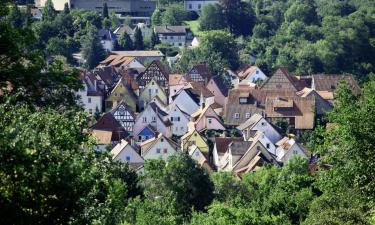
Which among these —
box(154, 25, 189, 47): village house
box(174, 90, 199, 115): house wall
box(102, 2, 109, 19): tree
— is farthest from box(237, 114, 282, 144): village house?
box(102, 2, 109, 19): tree

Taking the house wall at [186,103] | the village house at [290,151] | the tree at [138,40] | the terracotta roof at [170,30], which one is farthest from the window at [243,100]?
the terracotta roof at [170,30]

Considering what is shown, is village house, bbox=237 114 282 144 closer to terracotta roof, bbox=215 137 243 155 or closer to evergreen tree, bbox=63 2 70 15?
terracotta roof, bbox=215 137 243 155

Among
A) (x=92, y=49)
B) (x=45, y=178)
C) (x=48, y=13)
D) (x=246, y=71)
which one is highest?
(x=45, y=178)

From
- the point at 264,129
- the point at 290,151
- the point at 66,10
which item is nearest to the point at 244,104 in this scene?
the point at 264,129

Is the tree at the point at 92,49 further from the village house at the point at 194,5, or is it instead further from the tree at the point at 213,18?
the village house at the point at 194,5

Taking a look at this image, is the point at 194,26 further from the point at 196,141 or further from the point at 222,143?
the point at 222,143

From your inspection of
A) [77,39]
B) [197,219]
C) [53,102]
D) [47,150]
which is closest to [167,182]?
[197,219]
